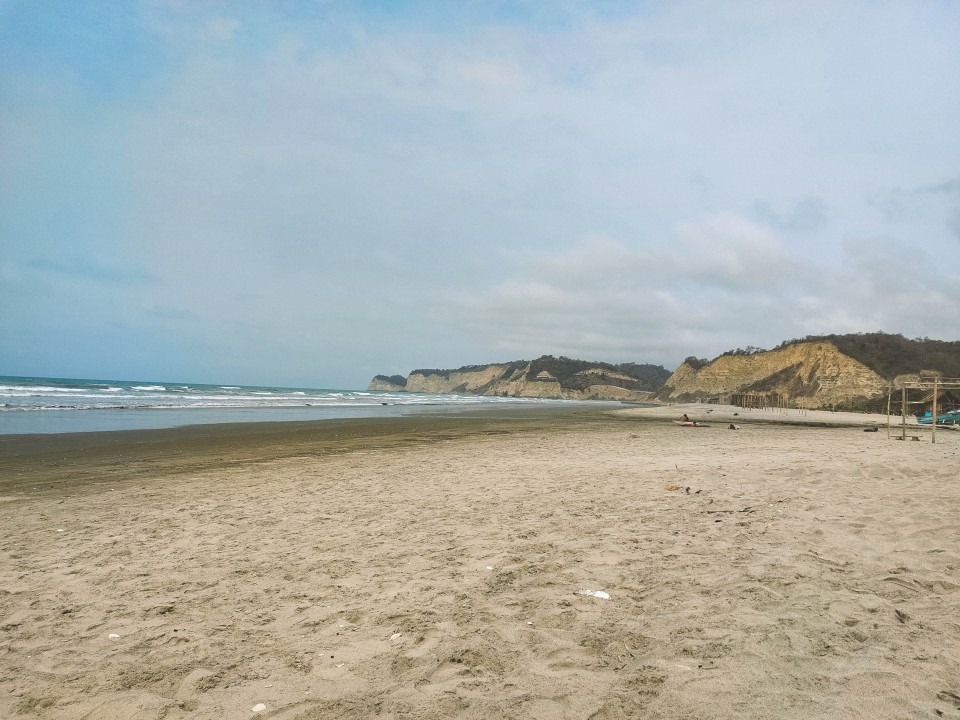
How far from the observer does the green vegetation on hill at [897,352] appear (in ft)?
188

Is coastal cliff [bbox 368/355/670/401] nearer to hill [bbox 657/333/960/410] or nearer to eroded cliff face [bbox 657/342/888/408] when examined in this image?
eroded cliff face [bbox 657/342/888/408]

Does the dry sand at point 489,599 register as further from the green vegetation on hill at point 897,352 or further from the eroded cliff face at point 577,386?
the eroded cliff face at point 577,386

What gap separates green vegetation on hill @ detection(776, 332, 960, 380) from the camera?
57312 mm

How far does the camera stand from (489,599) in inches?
176

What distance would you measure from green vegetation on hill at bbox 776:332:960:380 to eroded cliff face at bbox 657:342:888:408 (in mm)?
2817

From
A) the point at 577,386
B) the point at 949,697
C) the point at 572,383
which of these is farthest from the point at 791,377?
the point at 572,383

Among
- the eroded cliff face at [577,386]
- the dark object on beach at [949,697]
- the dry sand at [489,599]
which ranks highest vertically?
the eroded cliff face at [577,386]

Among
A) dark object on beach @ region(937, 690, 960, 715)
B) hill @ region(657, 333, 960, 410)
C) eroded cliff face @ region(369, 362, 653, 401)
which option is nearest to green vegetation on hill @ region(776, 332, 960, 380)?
hill @ region(657, 333, 960, 410)

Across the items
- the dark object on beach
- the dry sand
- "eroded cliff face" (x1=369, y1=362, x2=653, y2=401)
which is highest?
"eroded cliff face" (x1=369, y1=362, x2=653, y2=401)

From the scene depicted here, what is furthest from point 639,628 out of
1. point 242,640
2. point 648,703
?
point 242,640

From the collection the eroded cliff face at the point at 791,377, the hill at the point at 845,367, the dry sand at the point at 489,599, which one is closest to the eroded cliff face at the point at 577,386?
the eroded cliff face at the point at 791,377

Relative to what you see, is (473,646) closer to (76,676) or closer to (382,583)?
(382,583)

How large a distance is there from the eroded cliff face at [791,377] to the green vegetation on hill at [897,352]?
282 cm

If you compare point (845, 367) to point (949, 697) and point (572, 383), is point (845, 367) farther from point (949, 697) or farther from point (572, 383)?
point (572, 383)
